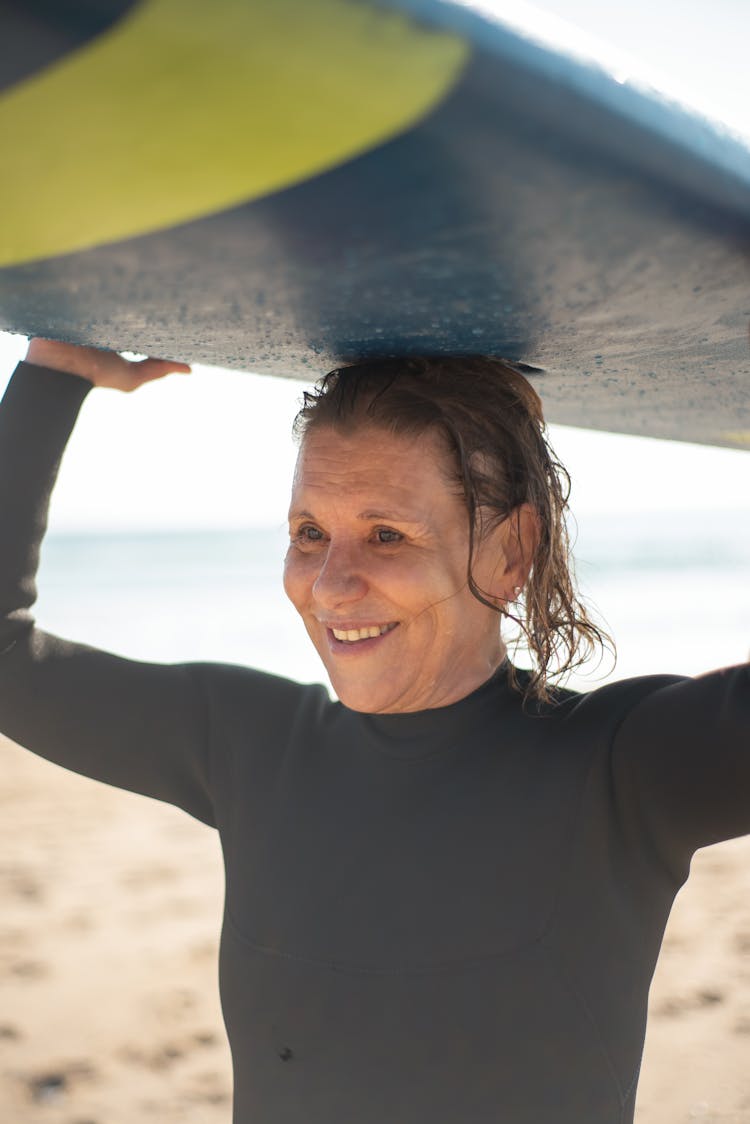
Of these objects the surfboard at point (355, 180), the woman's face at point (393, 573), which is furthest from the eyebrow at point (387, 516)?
the surfboard at point (355, 180)

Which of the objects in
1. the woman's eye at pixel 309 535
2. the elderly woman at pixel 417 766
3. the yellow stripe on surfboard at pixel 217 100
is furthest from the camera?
the woman's eye at pixel 309 535

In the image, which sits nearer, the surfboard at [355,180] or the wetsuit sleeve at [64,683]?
the surfboard at [355,180]

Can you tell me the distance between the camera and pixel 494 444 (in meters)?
1.58

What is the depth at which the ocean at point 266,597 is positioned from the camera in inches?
587

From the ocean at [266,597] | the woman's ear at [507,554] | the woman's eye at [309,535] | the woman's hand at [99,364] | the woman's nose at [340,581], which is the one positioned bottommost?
the woman's nose at [340,581]

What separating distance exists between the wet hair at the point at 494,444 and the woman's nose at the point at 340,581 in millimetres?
167

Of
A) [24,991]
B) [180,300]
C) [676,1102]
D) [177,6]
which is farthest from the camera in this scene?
[24,991]

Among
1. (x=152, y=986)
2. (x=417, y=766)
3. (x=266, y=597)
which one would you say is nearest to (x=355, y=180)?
(x=417, y=766)

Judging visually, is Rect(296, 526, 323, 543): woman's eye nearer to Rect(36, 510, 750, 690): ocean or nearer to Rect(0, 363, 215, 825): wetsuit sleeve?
Rect(0, 363, 215, 825): wetsuit sleeve

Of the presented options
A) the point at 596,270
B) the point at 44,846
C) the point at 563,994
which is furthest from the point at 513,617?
the point at 44,846

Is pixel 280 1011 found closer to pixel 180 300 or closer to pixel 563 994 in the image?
pixel 563 994

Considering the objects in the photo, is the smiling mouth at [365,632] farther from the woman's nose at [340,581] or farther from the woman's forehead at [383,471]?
the woman's forehead at [383,471]

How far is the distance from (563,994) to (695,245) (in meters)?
0.92

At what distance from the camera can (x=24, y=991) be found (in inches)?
161
